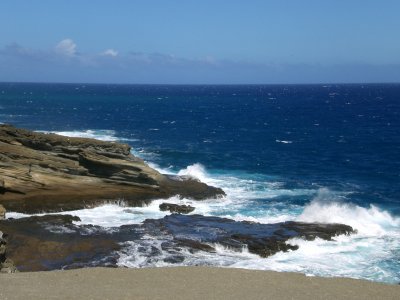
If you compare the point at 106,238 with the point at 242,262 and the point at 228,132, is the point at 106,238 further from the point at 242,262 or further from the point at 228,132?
the point at 228,132

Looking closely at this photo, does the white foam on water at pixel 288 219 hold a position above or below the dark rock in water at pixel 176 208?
below

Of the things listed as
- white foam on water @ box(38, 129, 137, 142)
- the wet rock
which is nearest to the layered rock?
the wet rock

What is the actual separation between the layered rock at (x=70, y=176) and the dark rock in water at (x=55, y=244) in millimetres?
3423

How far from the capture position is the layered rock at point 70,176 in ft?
118

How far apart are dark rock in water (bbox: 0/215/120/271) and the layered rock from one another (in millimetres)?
3423

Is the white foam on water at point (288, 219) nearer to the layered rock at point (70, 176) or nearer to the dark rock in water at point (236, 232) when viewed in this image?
the dark rock in water at point (236, 232)

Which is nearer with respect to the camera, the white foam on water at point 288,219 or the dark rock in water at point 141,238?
the dark rock in water at point 141,238

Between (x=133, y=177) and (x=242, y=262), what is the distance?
14988mm

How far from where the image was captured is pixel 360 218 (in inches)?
1464

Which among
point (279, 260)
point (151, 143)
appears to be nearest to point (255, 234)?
point (279, 260)

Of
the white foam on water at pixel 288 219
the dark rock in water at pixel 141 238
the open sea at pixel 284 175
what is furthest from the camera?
the open sea at pixel 284 175

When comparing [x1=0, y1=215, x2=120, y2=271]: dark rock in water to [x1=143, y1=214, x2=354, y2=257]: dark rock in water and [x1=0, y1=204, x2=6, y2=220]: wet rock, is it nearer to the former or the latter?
[x1=0, y1=204, x2=6, y2=220]: wet rock

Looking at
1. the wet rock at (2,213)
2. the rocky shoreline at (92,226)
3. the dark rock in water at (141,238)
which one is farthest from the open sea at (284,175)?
the wet rock at (2,213)

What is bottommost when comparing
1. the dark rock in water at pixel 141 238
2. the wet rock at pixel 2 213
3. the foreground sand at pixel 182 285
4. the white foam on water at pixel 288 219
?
the white foam on water at pixel 288 219
